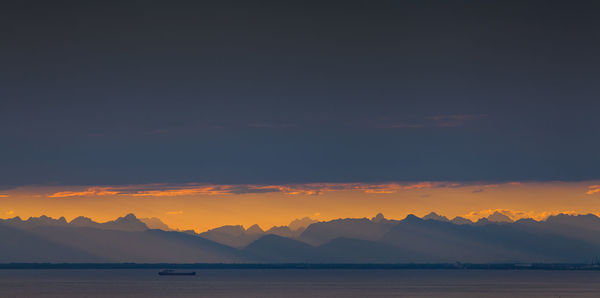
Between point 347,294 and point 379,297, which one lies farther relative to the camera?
point 347,294

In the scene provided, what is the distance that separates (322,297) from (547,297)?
45.4 meters

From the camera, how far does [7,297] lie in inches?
6772

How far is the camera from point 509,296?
18288 cm

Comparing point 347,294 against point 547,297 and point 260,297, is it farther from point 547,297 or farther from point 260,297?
point 547,297

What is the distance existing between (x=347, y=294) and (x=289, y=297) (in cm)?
1718

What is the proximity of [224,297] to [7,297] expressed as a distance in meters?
42.2

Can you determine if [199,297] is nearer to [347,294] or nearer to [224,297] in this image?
[224,297]

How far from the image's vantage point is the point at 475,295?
182 meters

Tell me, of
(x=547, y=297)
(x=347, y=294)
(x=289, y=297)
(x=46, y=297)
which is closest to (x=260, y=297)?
(x=289, y=297)

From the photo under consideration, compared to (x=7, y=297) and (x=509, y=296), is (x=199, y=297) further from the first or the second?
(x=509, y=296)

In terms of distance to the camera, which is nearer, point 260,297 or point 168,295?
point 260,297

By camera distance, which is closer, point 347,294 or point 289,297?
point 289,297

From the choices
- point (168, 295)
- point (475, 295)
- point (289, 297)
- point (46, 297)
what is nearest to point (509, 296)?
point (475, 295)

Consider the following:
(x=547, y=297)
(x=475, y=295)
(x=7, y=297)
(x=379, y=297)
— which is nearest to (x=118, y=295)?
(x=7, y=297)
